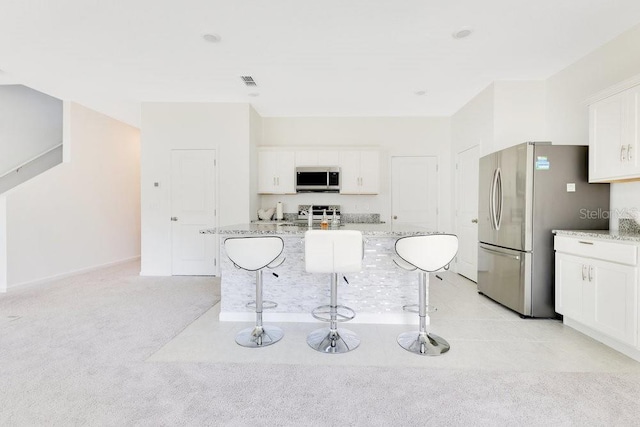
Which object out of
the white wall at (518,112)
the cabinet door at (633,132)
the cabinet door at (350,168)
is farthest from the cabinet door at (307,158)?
the cabinet door at (633,132)

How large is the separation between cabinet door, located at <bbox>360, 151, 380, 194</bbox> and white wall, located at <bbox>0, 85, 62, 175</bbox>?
5638 mm

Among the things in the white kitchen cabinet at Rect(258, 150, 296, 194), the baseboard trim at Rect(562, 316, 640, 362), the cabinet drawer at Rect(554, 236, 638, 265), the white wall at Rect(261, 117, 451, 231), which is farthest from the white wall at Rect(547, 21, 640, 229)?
the white kitchen cabinet at Rect(258, 150, 296, 194)

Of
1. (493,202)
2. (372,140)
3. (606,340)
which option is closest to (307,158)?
(372,140)

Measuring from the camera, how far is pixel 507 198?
3277 mm

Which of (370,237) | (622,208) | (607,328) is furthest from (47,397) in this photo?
(622,208)

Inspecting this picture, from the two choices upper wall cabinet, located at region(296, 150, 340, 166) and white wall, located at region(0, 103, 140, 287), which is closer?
white wall, located at region(0, 103, 140, 287)

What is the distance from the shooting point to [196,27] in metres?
2.73

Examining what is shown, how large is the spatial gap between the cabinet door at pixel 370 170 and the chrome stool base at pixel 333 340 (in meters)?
2.94

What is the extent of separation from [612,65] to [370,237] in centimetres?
291

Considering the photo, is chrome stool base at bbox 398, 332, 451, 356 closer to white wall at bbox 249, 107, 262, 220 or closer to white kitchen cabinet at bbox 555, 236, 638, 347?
white kitchen cabinet at bbox 555, 236, 638, 347

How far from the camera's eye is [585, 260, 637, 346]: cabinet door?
2.21m

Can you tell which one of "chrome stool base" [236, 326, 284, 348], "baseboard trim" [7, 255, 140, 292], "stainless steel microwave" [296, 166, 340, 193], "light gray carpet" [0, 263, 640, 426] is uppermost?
"stainless steel microwave" [296, 166, 340, 193]

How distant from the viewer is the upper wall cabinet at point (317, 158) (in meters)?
5.12

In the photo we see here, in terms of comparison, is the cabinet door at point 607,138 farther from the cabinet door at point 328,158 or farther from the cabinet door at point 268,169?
the cabinet door at point 268,169
